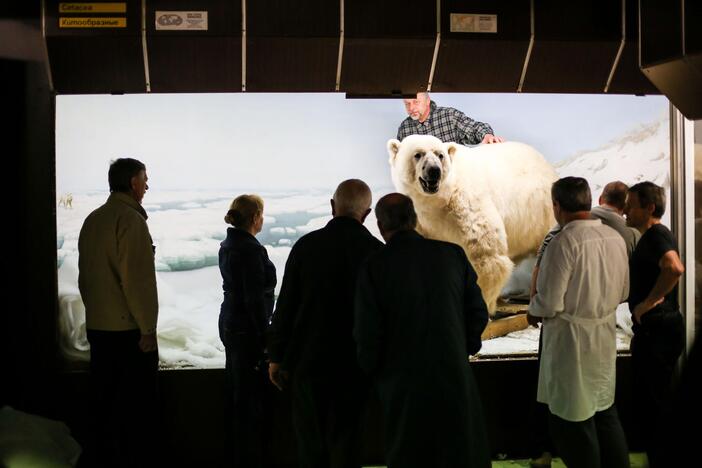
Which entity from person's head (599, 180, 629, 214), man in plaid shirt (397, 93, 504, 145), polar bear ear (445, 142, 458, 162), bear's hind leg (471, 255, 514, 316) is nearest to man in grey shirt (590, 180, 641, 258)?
person's head (599, 180, 629, 214)

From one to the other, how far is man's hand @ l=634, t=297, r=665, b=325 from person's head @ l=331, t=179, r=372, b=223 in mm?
1681

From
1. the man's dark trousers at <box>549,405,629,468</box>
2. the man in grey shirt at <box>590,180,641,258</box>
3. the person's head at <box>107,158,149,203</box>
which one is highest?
the person's head at <box>107,158,149,203</box>

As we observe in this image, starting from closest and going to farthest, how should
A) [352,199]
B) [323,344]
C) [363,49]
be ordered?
[323,344]
[352,199]
[363,49]

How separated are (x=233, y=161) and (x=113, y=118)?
76 cm

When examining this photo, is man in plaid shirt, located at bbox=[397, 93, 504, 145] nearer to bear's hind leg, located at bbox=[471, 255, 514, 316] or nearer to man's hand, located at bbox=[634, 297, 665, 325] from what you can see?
bear's hind leg, located at bbox=[471, 255, 514, 316]

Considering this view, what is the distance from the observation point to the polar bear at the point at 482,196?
496cm

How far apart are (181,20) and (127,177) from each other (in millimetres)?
976

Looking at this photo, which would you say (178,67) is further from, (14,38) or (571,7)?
(571,7)

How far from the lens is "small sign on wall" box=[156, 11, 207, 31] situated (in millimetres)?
4430

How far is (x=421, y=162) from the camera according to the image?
4.94m

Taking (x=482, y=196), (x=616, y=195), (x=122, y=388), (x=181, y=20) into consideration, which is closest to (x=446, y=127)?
(x=482, y=196)

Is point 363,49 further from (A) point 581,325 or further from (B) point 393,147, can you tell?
(A) point 581,325

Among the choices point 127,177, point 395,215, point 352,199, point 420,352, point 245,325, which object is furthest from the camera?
point 245,325

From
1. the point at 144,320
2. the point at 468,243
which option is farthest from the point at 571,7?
the point at 144,320
